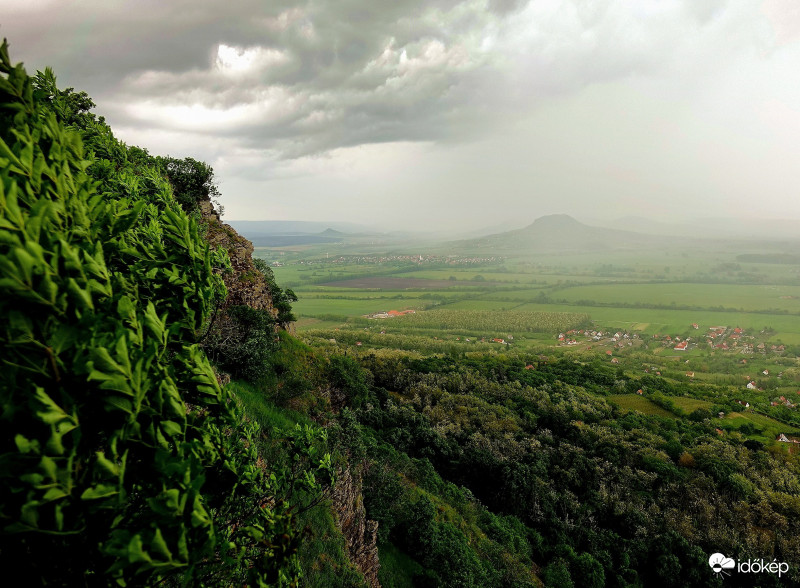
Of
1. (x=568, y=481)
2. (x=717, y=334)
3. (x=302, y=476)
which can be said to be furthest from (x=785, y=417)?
(x=717, y=334)

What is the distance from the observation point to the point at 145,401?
8.60ft

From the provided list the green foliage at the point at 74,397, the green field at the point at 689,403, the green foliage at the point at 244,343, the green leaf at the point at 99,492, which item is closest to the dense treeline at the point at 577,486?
the green field at the point at 689,403

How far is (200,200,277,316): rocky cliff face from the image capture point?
21031mm

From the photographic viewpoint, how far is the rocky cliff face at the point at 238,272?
21.0 meters

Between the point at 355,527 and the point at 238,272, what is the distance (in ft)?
52.2

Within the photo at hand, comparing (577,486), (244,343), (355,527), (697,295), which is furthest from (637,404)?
(697,295)

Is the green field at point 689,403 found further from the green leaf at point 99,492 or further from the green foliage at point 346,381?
the green leaf at point 99,492

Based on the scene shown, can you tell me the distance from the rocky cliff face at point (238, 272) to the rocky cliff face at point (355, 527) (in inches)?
465

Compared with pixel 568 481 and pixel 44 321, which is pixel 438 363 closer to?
pixel 568 481

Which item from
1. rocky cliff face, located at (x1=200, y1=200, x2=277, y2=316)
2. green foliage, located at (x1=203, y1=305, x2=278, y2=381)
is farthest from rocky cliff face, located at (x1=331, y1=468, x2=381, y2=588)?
rocky cliff face, located at (x1=200, y1=200, x2=277, y2=316)

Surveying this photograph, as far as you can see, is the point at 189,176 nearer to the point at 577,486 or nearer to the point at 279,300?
the point at 279,300

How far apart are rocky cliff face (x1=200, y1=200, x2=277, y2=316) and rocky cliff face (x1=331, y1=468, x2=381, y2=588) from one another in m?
11.8

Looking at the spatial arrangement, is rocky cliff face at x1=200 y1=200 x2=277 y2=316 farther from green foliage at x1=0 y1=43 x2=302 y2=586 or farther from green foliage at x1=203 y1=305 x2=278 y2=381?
green foliage at x1=0 y1=43 x2=302 y2=586

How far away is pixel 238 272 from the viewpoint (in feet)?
73.7
